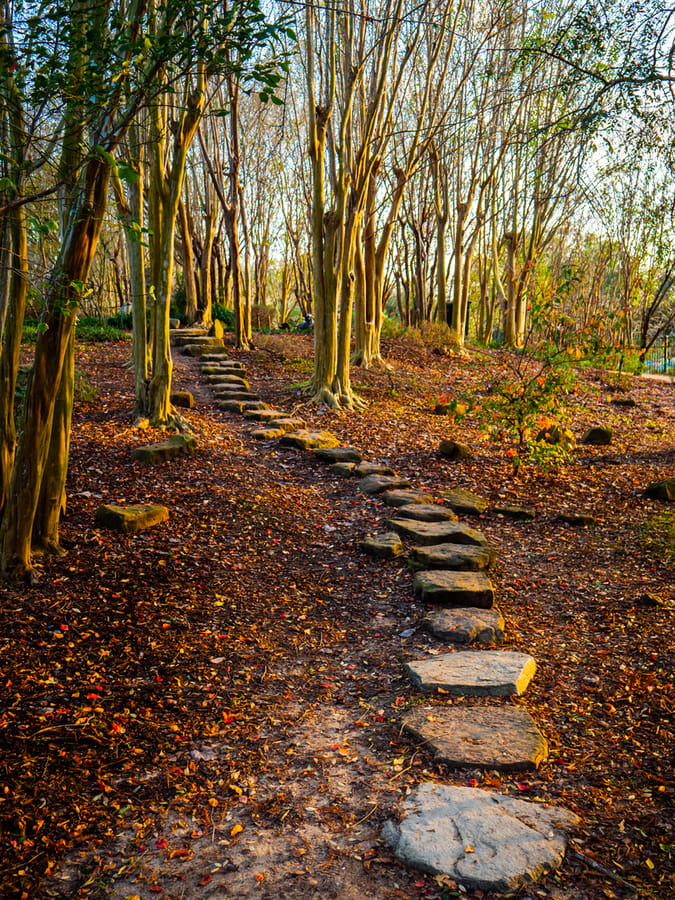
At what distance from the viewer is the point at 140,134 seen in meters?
8.16

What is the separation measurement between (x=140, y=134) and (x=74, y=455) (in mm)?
4498

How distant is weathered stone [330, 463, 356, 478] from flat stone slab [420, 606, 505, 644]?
3.03 m

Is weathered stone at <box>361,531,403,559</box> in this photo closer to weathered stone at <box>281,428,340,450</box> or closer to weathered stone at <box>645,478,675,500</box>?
weathered stone at <box>281,428,340,450</box>

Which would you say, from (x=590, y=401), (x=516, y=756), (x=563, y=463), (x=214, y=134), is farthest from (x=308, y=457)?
(x=214, y=134)

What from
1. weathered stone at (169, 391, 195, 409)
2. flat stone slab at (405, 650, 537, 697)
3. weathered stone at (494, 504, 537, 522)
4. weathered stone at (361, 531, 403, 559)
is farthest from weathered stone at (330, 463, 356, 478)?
flat stone slab at (405, 650, 537, 697)

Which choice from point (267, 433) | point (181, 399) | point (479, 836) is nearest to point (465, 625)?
point (479, 836)

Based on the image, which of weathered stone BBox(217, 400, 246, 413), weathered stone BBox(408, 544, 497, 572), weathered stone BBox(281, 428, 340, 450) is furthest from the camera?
weathered stone BBox(217, 400, 246, 413)

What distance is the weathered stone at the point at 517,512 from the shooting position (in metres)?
6.29

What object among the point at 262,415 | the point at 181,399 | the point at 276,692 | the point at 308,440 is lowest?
the point at 276,692

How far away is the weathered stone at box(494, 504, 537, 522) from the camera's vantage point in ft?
20.6

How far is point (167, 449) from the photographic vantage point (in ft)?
21.6

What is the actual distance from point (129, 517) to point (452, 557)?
7.99ft

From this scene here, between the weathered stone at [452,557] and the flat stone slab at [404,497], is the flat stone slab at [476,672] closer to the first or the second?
the weathered stone at [452,557]

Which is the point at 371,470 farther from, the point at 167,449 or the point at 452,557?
the point at 452,557
